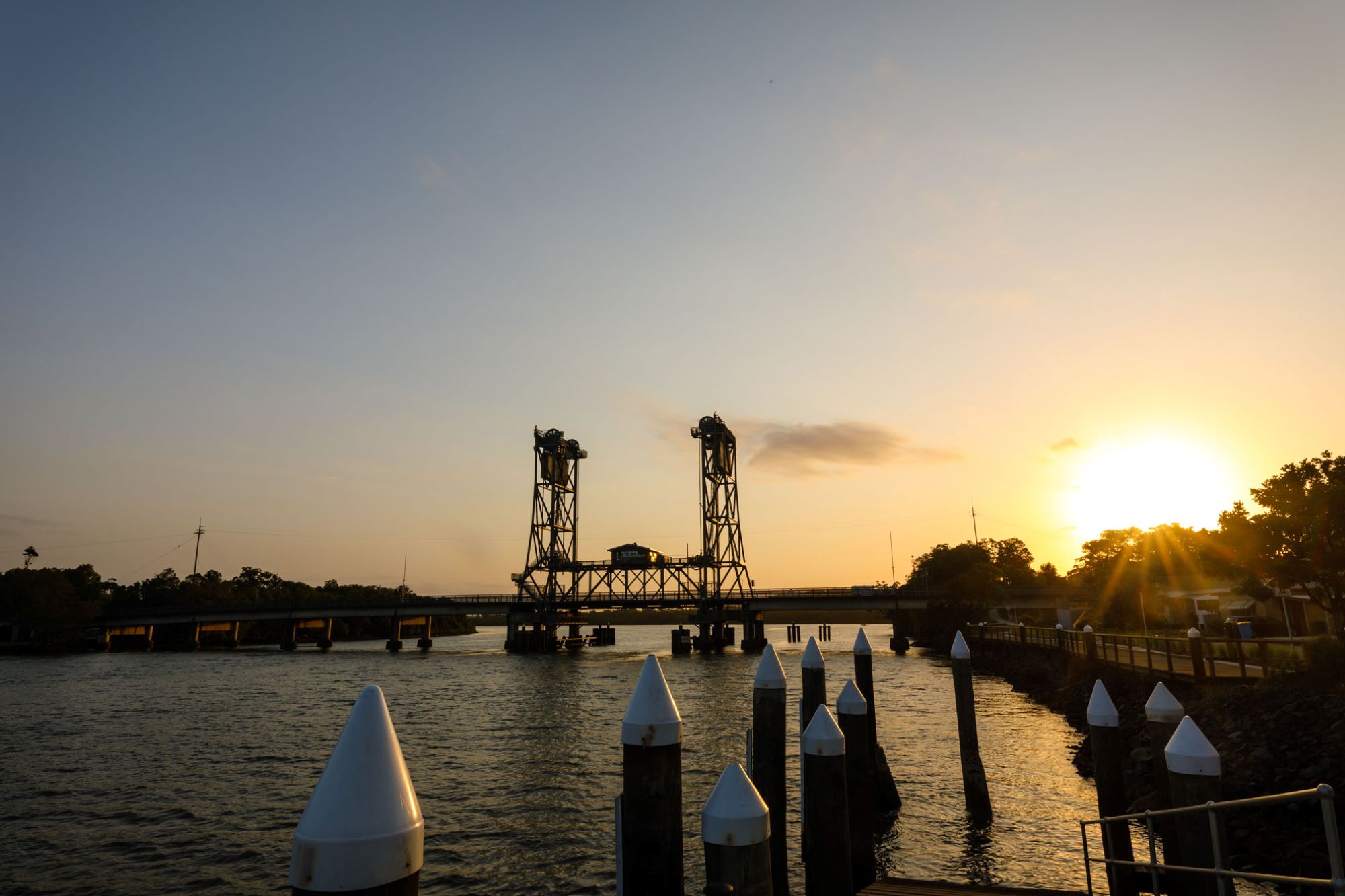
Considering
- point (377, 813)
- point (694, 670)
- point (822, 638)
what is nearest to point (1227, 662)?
point (377, 813)

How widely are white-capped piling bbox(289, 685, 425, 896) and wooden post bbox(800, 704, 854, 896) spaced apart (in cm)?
604

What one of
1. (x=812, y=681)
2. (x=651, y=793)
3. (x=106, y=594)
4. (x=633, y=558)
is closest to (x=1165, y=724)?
(x=812, y=681)

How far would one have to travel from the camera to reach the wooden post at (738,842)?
5137mm

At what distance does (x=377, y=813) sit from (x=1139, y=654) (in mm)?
30233

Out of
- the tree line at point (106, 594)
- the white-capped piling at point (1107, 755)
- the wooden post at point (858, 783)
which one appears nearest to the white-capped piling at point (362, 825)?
the wooden post at point (858, 783)

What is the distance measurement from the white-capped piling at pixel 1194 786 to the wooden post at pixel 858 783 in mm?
4394

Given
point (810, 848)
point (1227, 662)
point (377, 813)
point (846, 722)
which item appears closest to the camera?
point (377, 813)

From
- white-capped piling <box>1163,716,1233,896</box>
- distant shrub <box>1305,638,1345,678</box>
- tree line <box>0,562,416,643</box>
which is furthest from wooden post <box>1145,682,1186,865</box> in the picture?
tree line <box>0,562,416,643</box>

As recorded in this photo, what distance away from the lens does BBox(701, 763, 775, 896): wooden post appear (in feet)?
16.9

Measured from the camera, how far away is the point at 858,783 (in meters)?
11.8

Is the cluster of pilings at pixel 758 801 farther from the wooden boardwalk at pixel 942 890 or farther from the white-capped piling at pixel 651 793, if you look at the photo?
the wooden boardwalk at pixel 942 890

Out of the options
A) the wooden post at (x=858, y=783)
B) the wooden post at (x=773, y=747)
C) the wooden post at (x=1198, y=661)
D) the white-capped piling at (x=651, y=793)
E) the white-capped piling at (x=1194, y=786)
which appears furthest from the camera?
the wooden post at (x=1198, y=661)

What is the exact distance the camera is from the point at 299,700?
1681 inches

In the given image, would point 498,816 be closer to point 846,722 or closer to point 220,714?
point 846,722
